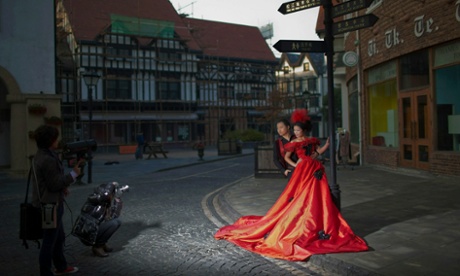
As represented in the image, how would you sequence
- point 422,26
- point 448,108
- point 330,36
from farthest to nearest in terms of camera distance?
point 422,26, point 448,108, point 330,36

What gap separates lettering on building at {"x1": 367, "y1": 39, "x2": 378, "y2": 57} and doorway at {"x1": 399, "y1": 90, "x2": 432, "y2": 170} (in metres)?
2.18

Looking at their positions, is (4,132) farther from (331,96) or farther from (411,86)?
(331,96)

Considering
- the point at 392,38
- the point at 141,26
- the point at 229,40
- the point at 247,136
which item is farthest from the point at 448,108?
the point at 229,40

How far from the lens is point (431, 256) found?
17.0 ft

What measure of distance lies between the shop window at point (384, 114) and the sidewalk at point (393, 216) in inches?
63.7

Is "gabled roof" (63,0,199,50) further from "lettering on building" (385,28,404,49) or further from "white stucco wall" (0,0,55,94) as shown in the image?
"lettering on building" (385,28,404,49)

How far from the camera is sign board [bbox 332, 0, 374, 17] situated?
21.3ft

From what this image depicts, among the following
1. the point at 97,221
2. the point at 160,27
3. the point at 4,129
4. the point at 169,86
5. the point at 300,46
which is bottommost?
the point at 97,221

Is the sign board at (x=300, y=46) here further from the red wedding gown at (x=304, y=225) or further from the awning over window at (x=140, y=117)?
the awning over window at (x=140, y=117)

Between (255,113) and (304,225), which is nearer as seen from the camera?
(304,225)

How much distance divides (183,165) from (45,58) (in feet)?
26.1

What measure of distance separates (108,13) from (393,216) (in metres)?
36.6

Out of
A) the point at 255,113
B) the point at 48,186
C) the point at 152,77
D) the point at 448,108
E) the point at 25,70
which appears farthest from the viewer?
the point at 255,113

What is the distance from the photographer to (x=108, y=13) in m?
39.3
